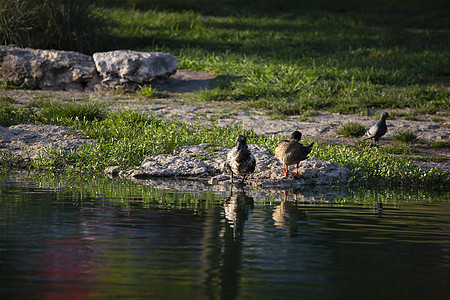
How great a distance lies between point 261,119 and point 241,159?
4.92m

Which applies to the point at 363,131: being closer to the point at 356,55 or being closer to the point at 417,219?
the point at 417,219

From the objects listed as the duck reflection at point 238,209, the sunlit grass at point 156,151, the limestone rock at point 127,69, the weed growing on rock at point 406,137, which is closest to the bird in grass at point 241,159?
the duck reflection at point 238,209

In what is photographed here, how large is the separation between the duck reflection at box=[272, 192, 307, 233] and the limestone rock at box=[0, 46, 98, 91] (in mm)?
10287

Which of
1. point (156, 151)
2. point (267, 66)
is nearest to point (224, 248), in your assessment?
point (156, 151)

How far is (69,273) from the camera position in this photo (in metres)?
3.81

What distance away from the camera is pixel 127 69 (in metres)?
15.7

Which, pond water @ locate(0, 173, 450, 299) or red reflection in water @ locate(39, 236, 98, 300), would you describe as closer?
red reflection in water @ locate(39, 236, 98, 300)

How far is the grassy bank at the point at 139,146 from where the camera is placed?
29.4 feet

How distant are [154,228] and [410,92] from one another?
1071 cm

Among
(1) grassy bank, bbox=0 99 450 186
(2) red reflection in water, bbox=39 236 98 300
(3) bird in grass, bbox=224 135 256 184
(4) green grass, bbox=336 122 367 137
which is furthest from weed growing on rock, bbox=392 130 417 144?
(2) red reflection in water, bbox=39 236 98 300

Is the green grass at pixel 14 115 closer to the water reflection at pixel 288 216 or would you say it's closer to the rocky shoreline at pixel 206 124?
the rocky shoreline at pixel 206 124

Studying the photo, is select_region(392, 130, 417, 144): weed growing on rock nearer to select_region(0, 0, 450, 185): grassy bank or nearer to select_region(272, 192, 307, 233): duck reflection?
select_region(0, 0, 450, 185): grassy bank

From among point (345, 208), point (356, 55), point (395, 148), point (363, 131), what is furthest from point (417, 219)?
point (356, 55)

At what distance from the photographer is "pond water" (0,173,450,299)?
11.8 feet
